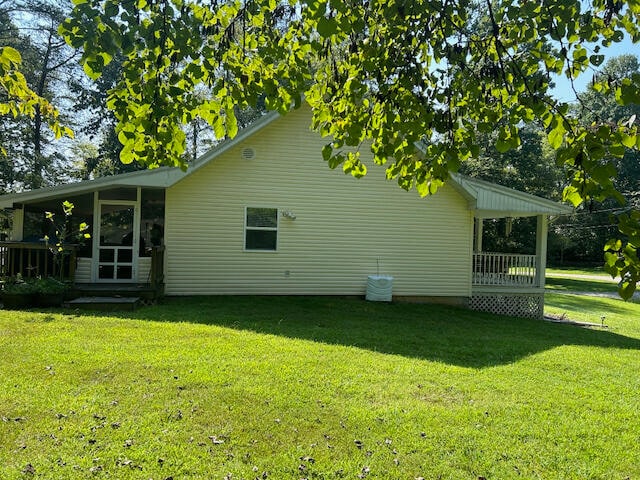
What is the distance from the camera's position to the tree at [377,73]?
2107mm

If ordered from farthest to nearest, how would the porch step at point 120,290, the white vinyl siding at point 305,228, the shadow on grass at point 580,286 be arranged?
1. the shadow on grass at point 580,286
2. the white vinyl siding at point 305,228
3. the porch step at point 120,290

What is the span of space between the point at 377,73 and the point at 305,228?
995 centimetres

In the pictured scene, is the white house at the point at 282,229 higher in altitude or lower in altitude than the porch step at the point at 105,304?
higher

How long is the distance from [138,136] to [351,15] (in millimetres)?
1379

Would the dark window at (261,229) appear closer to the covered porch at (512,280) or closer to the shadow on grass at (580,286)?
the covered porch at (512,280)

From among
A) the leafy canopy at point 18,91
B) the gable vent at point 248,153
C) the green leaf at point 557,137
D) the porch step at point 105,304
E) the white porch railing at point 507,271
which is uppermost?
the gable vent at point 248,153

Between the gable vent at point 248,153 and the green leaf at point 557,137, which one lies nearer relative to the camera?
the green leaf at point 557,137

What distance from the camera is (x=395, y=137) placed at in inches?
125

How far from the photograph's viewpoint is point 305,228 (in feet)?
42.5

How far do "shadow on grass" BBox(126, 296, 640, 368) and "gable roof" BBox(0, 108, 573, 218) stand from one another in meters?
3.10

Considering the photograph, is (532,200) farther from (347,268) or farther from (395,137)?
(395,137)

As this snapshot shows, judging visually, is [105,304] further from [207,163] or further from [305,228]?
[305,228]

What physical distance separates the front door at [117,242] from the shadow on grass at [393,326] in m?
1.69

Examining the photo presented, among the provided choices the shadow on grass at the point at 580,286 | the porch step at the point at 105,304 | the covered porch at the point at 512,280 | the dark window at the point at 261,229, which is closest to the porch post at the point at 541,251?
the covered porch at the point at 512,280
